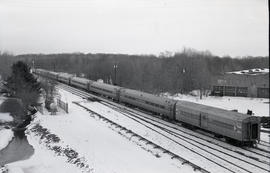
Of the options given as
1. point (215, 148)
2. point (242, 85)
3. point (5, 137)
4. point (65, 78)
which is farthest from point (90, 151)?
point (65, 78)

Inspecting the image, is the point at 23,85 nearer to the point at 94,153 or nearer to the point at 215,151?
the point at 94,153

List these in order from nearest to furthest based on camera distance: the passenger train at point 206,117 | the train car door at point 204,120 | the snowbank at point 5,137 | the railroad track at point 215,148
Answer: the railroad track at point 215,148, the passenger train at point 206,117, the train car door at point 204,120, the snowbank at point 5,137

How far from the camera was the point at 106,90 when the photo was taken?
53.9 meters

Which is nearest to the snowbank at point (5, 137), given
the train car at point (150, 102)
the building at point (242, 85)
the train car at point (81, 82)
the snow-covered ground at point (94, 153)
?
the snow-covered ground at point (94, 153)

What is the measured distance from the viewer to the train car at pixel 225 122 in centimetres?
2498

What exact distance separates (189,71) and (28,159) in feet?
216

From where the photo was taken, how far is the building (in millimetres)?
71562

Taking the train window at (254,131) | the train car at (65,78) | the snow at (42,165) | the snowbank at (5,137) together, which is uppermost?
Answer: the train car at (65,78)

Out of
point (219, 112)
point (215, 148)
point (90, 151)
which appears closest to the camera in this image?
point (90, 151)

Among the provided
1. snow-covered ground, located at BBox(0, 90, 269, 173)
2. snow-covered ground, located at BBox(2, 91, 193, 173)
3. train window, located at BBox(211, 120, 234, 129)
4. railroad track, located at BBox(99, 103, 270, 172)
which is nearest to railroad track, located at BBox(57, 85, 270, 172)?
railroad track, located at BBox(99, 103, 270, 172)

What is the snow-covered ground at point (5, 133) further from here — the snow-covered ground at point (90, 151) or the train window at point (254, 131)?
the train window at point (254, 131)

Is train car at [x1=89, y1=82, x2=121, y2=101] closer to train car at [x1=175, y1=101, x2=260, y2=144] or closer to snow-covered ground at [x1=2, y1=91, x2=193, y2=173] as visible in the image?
snow-covered ground at [x1=2, y1=91, x2=193, y2=173]

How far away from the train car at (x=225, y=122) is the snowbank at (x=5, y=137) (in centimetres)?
1667

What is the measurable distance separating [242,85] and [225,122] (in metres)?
50.9
